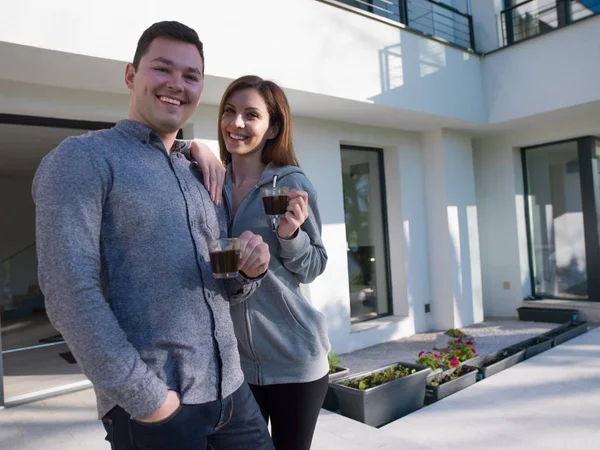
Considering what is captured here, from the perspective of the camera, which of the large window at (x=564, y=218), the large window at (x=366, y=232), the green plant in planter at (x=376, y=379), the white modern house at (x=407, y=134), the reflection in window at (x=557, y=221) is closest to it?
the green plant in planter at (x=376, y=379)

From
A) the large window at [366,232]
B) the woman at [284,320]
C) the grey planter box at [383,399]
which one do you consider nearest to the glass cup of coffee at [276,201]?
the woman at [284,320]

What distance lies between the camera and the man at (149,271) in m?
0.82

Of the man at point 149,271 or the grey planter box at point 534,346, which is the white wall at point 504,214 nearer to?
the grey planter box at point 534,346

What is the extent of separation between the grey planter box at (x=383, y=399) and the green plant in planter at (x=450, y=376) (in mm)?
265

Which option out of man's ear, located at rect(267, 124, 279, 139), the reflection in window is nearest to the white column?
the reflection in window

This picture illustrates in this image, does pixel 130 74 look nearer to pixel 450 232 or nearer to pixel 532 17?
pixel 450 232

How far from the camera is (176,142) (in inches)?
48.0

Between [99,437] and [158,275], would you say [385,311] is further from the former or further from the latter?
[158,275]

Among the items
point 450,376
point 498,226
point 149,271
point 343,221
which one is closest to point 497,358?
point 450,376

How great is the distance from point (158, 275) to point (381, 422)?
2605mm

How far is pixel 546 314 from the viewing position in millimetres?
6191

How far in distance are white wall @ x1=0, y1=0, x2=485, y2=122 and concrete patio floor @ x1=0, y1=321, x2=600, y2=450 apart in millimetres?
2512

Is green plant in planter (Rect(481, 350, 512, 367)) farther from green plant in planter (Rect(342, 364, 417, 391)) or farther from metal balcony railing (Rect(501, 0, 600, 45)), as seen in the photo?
metal balcony railing (Rect(501, 0, 600, 45))

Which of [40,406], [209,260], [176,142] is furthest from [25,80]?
[209,260]
